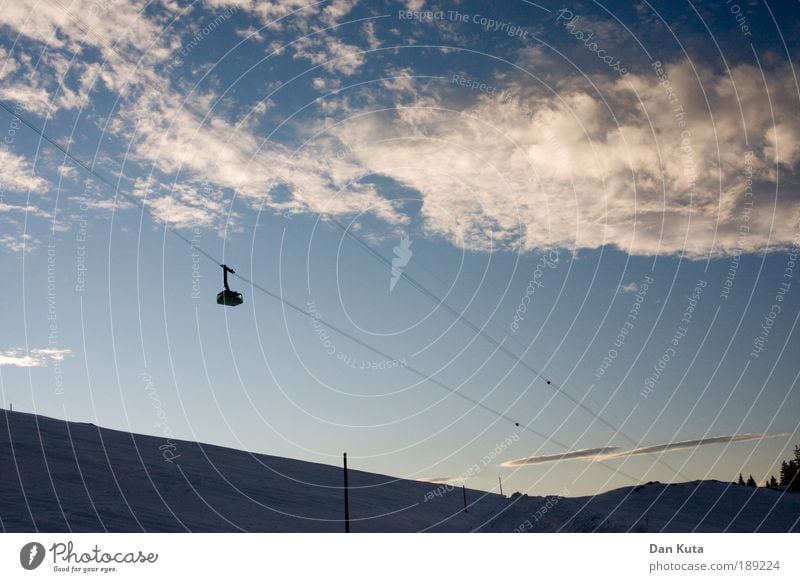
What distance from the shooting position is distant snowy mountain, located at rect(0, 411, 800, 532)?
123ft

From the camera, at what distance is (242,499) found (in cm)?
4962

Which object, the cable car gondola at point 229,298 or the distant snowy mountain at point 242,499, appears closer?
the cable car gondola at point 229,298

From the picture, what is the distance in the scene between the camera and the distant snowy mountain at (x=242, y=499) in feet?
123

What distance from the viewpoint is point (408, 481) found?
7794 centimetres

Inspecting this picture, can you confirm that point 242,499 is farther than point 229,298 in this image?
Yes

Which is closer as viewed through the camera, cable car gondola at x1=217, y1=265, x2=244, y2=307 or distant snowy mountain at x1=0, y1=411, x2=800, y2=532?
cable car gondola at x1=217, y1=265, x2=244, y2=307

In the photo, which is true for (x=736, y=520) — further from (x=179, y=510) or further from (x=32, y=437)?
(x=32, y=437)
